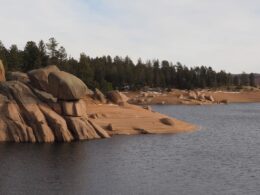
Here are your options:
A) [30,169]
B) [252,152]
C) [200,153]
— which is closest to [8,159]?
[30,169]

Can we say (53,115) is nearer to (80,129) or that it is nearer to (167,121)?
(80,129)

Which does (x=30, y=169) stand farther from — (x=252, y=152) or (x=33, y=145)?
(x=252, y=152)

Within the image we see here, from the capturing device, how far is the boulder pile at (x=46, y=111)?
8088 centimetres

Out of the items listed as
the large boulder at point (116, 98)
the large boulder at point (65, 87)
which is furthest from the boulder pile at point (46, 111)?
the large boulder at point (116, 98)

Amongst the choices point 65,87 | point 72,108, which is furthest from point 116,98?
point 65,87

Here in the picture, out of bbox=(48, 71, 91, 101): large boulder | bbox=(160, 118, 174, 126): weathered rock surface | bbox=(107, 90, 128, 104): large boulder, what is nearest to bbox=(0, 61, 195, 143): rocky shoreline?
bbox=(48, 71, 91, 101): large boulder

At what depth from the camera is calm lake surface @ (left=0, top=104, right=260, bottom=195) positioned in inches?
1977

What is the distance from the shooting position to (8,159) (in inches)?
2544

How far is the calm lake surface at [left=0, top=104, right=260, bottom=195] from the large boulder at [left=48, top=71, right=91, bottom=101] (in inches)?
359

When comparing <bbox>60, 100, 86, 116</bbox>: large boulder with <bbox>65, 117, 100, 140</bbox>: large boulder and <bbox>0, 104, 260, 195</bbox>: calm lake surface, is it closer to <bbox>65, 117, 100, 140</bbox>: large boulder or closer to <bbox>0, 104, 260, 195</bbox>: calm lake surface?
<bbox>65, 117, 100, 140</bbox>: large boulder

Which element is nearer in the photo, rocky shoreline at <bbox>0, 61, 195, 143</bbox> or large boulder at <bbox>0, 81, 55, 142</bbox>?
large boulder at <bbox>0, 81, 55, 142</bbox>

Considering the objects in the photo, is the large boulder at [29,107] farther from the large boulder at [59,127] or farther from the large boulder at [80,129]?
the large boulder at [80,129]

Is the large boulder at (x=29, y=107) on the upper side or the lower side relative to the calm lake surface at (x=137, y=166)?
upper

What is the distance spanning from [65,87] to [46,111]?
4920 millimetres
